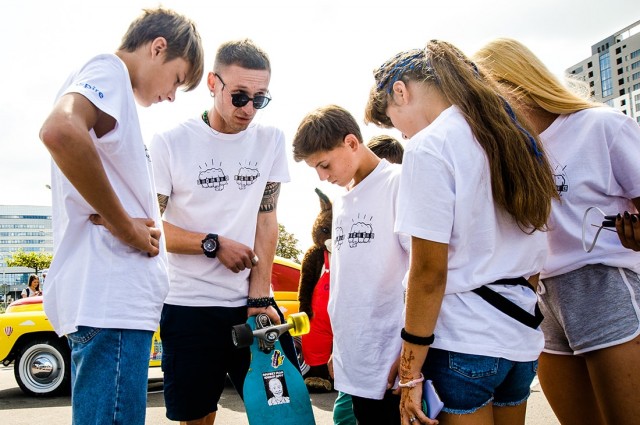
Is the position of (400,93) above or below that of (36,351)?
above

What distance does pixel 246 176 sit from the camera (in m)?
2.77

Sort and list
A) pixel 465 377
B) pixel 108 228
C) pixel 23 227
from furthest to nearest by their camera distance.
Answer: pixel 23 227 < pixel 108 228 < pixel 465 377

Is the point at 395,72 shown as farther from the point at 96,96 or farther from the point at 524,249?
the point at 96,96

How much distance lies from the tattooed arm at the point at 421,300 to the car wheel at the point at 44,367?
653 cm

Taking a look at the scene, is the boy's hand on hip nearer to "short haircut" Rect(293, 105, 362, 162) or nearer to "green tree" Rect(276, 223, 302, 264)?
"short haircut" Rect(293, 105, 362, 162)

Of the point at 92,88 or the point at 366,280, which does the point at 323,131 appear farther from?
the point at 92,88

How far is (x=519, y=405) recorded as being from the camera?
1.82 m

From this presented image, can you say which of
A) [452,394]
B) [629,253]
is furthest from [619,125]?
[452,394]

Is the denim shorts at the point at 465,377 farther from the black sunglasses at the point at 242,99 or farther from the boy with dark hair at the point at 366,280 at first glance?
the black sunglasses at the point at 242,99

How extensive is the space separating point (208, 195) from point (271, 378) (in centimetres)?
93

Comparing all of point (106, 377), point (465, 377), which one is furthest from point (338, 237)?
point (106, 377)

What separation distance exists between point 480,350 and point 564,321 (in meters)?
0.65

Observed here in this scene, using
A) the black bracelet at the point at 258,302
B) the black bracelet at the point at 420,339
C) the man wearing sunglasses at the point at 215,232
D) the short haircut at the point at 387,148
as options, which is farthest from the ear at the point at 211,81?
the black bracelet at the point at 420,339

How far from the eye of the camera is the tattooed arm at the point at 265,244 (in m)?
2.77
